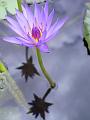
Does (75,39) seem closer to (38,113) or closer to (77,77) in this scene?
(77,77)

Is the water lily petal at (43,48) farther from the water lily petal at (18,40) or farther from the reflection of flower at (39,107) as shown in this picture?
the reflection of flower at (39,107)

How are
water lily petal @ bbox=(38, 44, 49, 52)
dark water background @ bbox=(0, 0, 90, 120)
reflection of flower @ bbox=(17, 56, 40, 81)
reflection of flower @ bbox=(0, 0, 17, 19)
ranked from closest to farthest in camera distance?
1. water lily petal @ bbox=(38, 44, 49, 52)
2. dark water background @ bbox=(0, 0, 90, 120)
3. reflection of flower @ bbox=(17, 56, 40, 81)
4. reflection of flower @ bbox=(0, 0, 17, 19)

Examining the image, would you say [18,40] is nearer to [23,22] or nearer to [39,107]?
[23,22]

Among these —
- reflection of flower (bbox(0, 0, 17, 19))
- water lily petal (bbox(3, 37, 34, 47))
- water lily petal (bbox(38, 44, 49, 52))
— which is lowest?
water lily petal (bbox(38, 44, 49, 52))

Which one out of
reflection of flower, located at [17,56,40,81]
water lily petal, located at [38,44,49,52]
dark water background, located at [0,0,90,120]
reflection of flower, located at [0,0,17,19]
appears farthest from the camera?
reflection of flower, located at [0,0,17,19]

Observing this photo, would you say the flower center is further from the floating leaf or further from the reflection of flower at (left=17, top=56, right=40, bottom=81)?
the floating leaf

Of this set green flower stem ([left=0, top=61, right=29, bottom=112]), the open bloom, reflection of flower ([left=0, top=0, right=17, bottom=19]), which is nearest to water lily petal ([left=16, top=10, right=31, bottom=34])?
the open bloom

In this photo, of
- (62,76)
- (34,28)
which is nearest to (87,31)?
(62,76)
